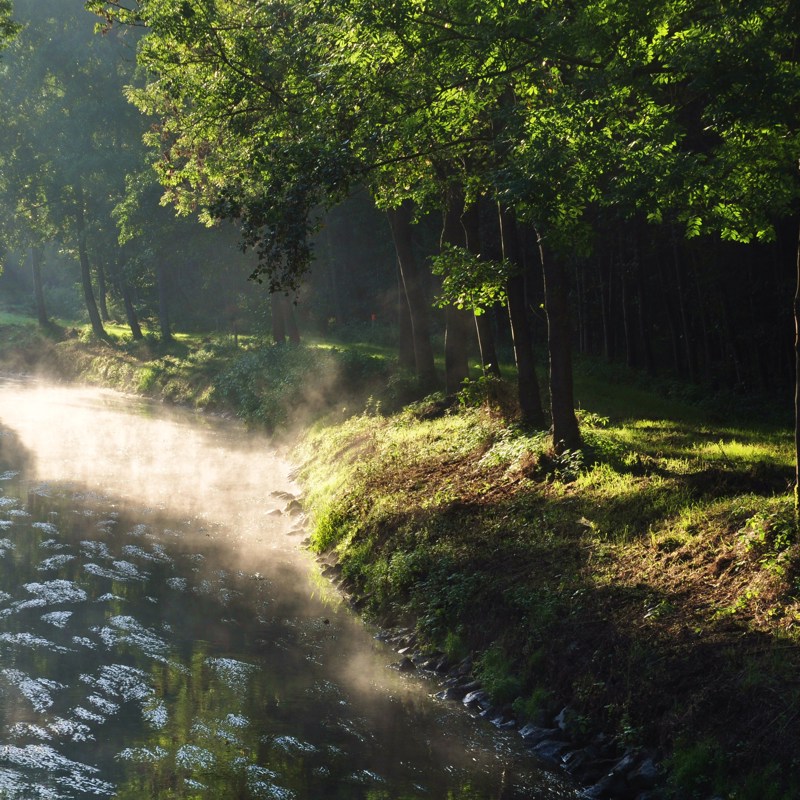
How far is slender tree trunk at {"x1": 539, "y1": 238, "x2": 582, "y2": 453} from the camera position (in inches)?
666

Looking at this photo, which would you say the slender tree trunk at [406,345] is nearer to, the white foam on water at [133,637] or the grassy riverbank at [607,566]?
the grassy riverbank at [607,566]

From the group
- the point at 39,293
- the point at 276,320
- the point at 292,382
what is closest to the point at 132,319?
the point at 39,293

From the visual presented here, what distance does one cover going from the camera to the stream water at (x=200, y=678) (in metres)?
9.13

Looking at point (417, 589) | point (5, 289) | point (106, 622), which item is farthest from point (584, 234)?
point (5, 289)

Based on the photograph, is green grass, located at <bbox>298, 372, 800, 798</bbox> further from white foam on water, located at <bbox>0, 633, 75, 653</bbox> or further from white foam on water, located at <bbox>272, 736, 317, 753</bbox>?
white foam on water, located at <bbox>0, 633, 75, 653</bbox>

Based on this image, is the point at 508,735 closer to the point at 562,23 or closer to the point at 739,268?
the point at 562,23

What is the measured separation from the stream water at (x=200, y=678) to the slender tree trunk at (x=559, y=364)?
4984 mm

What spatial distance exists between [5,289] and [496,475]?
83986mm

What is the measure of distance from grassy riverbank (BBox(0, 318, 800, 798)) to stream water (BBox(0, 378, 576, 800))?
98 cm

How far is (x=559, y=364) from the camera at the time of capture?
17000mm

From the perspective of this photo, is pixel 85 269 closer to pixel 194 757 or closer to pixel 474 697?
pixel 474 697

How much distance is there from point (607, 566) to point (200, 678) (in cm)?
528

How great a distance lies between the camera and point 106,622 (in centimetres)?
1334

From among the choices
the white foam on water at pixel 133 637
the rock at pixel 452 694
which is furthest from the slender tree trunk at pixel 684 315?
the white foam on water at pixel 133 637
